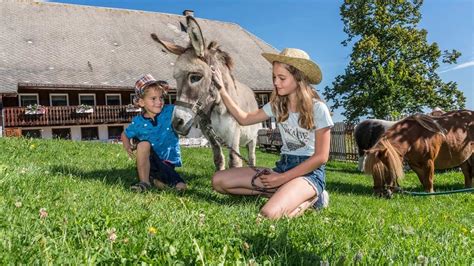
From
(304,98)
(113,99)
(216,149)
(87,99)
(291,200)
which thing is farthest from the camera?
(113,99)

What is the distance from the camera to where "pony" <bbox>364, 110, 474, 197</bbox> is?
744 centimetres

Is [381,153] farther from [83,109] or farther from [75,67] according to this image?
[75,67]

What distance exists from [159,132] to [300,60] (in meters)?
2.25

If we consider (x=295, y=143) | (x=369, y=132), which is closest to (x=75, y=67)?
(x=369, y=132)

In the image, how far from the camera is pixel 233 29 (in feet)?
157

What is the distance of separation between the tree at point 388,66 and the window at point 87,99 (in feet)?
65.1

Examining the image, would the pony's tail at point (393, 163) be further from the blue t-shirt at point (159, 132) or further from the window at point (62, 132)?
the window at point (62, 132)

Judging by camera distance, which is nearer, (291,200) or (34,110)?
(291,200)

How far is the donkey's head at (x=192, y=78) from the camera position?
4.89 meters

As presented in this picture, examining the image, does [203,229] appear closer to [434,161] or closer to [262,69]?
[434,161]

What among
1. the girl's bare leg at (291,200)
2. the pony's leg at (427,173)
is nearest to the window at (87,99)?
the pony's leg at (427,173)

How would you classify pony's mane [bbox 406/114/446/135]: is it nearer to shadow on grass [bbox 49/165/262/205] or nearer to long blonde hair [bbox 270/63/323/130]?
shadow on grass [bbox 49/165/262/205]

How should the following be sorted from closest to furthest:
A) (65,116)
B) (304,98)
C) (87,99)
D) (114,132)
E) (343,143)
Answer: (304,98) < (343,143) < (65,116) < (87,99) < (114,132)

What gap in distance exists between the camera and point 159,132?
556cm
